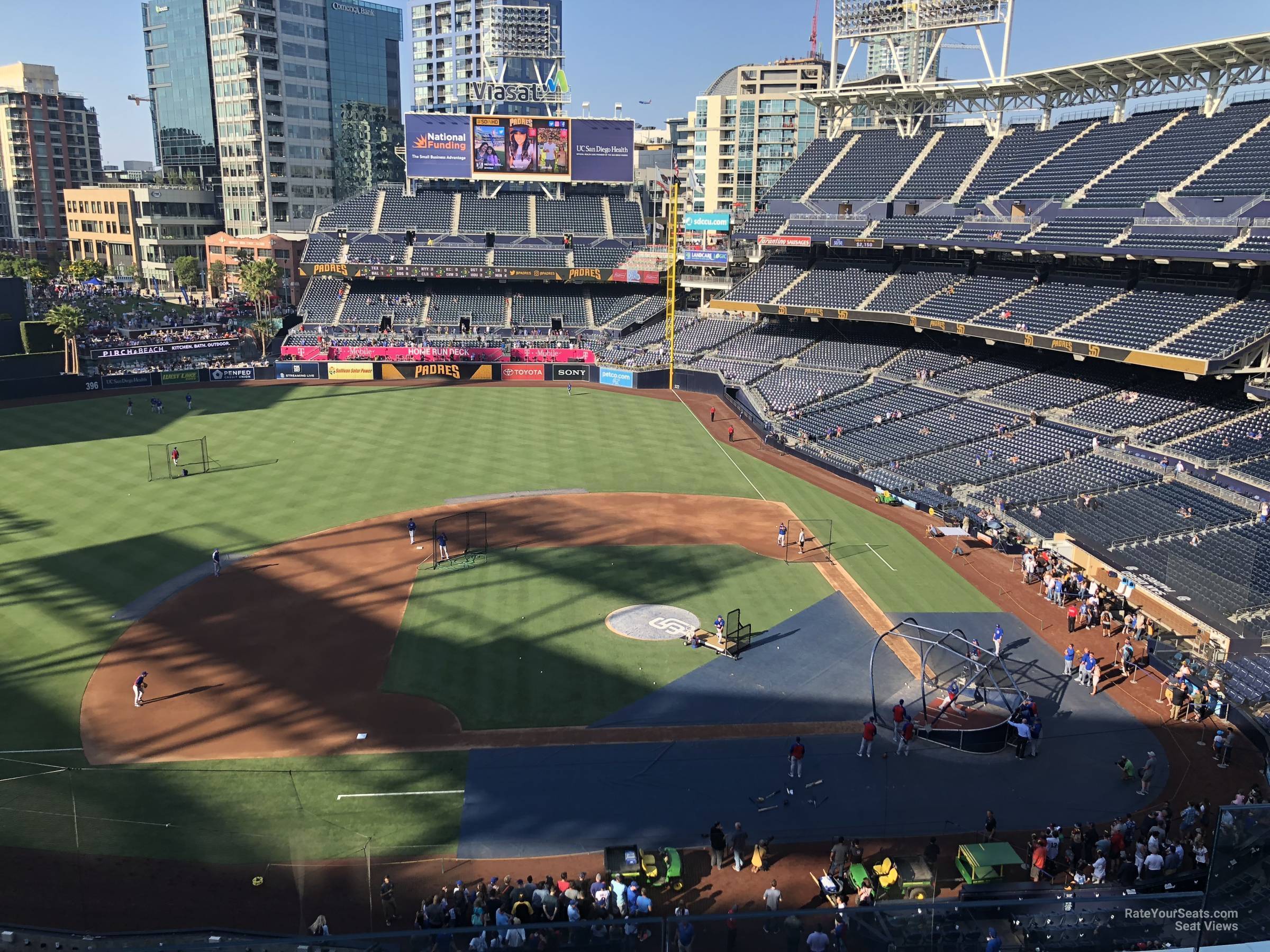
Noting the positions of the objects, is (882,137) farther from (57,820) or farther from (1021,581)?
(57,820)

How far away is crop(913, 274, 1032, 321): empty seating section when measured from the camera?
182ft

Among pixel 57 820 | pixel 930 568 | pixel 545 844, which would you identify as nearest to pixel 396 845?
pixel 545 844

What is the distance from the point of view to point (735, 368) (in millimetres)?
70688

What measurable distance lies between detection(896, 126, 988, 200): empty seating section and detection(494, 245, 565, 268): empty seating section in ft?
109

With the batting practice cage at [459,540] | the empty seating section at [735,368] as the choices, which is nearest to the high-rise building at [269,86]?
the empty seating section at [735,368]

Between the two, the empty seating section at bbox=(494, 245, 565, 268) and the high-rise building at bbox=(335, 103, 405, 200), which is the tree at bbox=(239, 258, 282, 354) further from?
the high-rise building at bbox=(335, 103, 405, 200)

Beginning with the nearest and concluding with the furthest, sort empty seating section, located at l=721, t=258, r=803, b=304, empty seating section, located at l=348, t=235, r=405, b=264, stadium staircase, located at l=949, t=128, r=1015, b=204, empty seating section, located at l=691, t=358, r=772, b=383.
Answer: stadium staircase, located at l=949, t=128, r=1015, b=204 < empty seating section, located at l=691, t=358, r=772, b=383 < empty seating section, located at l=721, t=258, r=803, b=304 < empty seating section, located at l=348, t=235, r=405, b=264

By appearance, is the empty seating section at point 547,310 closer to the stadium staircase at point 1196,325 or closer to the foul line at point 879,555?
the foul line at point 879,555

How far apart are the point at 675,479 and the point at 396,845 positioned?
1187 inches

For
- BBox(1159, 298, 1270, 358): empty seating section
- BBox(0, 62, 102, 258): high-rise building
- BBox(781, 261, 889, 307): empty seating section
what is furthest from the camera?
BBox(0, 62, 102, 258): high-rise building

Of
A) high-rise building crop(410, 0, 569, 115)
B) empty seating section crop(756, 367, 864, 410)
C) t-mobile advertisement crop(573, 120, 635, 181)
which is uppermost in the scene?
high-rise building crop(410, 0, 569, 115)

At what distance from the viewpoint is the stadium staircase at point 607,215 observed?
9031 cm

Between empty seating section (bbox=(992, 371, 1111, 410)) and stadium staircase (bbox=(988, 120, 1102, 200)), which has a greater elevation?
stadium staircase (bbox=(988, 120, 1102, 200))

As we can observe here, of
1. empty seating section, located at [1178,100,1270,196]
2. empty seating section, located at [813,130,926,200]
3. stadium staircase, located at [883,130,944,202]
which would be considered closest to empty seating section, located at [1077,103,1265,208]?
empty seating section, located at [1178,100,1270,196]
